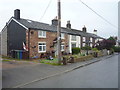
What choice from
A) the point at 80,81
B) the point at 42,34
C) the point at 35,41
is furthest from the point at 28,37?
the point at 80,81

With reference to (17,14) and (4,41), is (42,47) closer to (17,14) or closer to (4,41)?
(17,14)

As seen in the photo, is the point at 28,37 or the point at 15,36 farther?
the point at 15,36

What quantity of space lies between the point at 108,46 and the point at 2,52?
986 inches

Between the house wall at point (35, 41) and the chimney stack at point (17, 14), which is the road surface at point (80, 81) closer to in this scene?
the house wall at point (35, 41)

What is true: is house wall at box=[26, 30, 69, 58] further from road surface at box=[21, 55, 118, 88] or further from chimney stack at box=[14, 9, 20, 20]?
road surface at box=[21, 55, 118, 88]

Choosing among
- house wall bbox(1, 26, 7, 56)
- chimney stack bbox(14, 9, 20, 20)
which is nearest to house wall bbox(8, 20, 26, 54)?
chimney stack bbox(14, 9, 20, 20)

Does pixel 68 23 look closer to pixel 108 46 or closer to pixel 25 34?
pixel 108 46

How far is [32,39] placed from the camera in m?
18.4

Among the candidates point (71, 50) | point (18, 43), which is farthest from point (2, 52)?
point (71, 50)

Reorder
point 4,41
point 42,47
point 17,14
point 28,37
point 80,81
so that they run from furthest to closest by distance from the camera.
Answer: point 4,41 → point 17,14 → point 42,47 → point 28,37 → point 80,81

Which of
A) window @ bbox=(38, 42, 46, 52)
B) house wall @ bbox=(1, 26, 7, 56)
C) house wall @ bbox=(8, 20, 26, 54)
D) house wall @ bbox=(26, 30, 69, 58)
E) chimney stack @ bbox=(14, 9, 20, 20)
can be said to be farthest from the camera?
house wall @ bbox=(1, 26, 7, 56)

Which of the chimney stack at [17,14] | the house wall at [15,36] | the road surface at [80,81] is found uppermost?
the chimney stack at [17,14]

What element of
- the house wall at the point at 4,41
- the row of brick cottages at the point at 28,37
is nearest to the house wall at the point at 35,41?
the row of brick cottages at the point at 28,37

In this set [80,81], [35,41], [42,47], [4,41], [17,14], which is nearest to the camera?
[80,81]
